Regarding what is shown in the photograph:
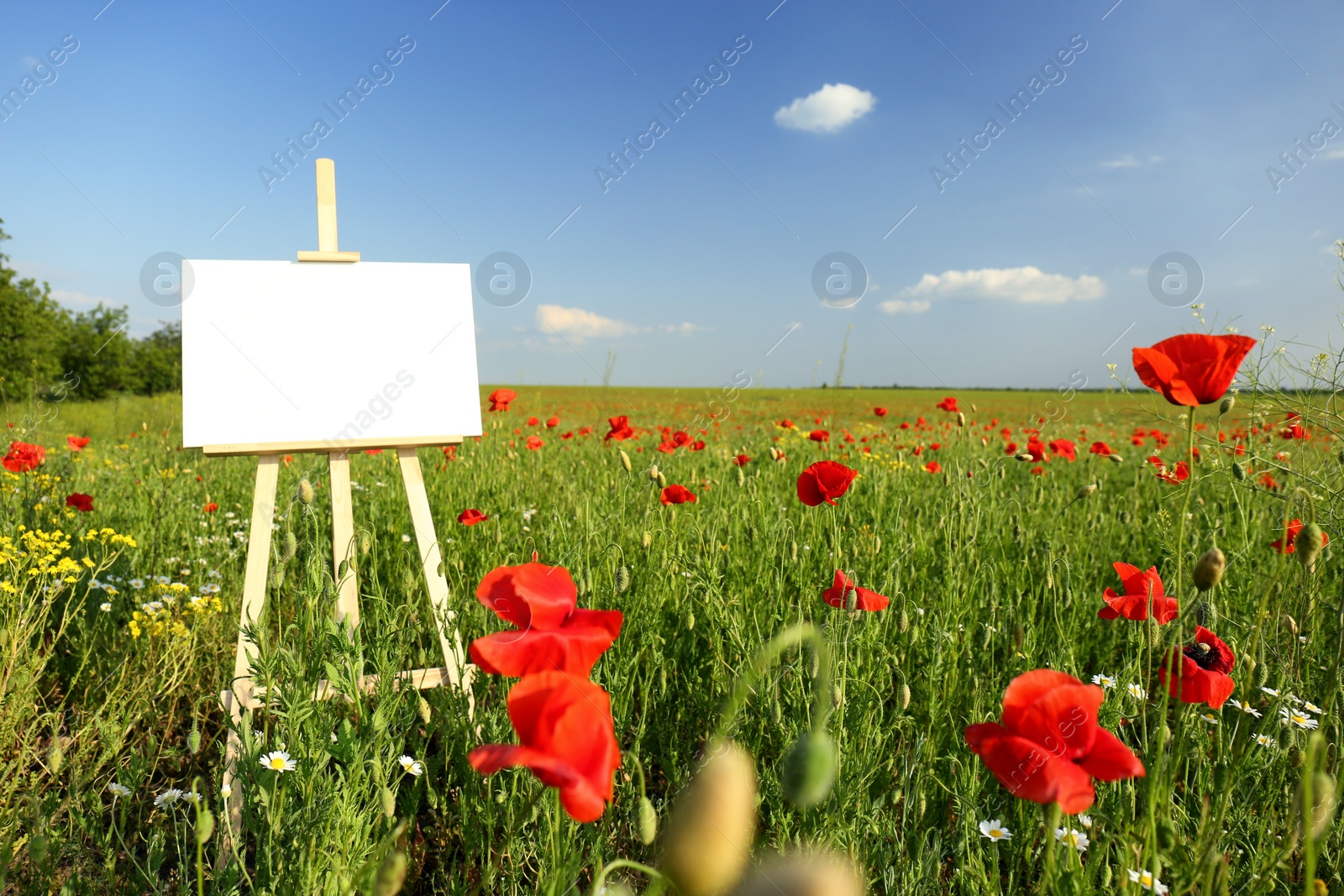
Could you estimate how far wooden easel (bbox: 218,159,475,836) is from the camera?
187 centimetres

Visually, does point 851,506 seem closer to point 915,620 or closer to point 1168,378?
point 915,620

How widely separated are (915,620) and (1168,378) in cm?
117

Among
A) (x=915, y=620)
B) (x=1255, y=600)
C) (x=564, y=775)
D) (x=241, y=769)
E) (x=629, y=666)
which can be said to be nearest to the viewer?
(x=564, y=775)

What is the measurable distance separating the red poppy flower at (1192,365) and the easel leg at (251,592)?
210cm

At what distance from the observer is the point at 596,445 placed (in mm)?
6270

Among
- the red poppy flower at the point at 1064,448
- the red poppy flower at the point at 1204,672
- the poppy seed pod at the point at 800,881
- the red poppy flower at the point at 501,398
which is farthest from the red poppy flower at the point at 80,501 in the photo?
the red poppy flower at the point at 1064,448

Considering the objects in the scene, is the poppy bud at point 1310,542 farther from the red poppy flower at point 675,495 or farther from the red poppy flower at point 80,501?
the red poppy flower at point 80,501

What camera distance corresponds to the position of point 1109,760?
2.98 ft

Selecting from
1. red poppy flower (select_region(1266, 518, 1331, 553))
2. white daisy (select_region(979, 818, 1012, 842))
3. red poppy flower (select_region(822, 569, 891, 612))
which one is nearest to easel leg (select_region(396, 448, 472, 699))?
red poppy flower (select_region(822, 569, 891, 612))

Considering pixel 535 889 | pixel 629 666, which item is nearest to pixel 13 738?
pixel 535 889

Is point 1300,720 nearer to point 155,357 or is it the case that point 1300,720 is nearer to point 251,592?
point 251,592

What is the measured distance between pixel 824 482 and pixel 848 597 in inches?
23.7

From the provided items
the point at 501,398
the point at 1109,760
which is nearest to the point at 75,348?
the point at 501,398

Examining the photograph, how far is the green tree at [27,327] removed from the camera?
19734mm
